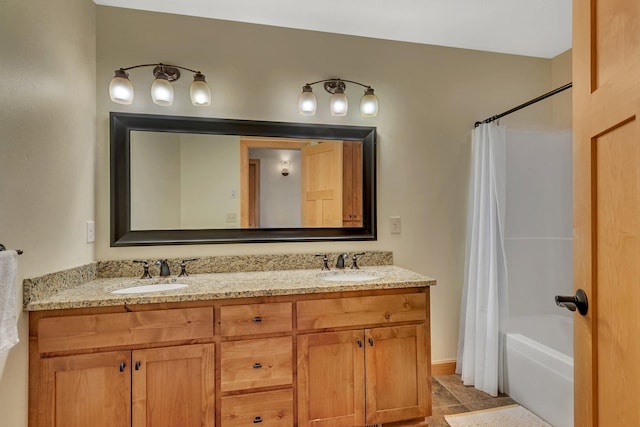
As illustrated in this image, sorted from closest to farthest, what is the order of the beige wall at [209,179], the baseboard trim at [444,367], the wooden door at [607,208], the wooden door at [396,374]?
the wooden door at [607,208]
the wooden door at [396,374]
the beige wall at [209,179]
the baseboard trim at [444,367]

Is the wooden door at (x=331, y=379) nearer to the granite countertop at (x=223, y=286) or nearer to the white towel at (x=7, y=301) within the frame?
the granite countertop at (x=223, y=286)

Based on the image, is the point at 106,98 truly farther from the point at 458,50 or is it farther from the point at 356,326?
the point at 458,50

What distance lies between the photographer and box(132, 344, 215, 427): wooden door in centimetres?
154

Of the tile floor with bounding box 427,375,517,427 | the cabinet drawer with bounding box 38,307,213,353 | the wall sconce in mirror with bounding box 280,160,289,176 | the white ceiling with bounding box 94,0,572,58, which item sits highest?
the white ceiling with bounding box 94,0,572,58

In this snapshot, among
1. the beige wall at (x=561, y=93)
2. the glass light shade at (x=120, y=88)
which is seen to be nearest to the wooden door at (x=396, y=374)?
the glass light shade at (x=120, y=88)

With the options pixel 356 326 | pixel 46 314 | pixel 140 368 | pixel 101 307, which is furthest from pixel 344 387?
pixel 46 314

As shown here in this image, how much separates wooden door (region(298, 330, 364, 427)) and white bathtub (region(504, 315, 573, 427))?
1.09 m

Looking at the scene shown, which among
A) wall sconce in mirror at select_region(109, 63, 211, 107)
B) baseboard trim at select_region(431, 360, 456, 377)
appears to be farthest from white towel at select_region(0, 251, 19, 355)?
baseboard trim at select_region(431, 360, 456, 377)

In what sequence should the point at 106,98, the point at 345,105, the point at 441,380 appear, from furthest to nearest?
the point at 441,380 < the point at 345,105 < the point at 106,98

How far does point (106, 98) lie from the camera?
6.71 feet

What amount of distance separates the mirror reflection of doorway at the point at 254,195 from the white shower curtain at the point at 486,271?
148 cm

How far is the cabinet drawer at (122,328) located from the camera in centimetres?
148

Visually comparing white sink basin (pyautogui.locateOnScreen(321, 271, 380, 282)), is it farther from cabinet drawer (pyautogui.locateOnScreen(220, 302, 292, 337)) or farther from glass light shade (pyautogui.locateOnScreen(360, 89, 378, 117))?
glass light shade (pyautogui.locateOnScreen(360, 89, 378, 117))

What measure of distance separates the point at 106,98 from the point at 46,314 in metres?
1.25
